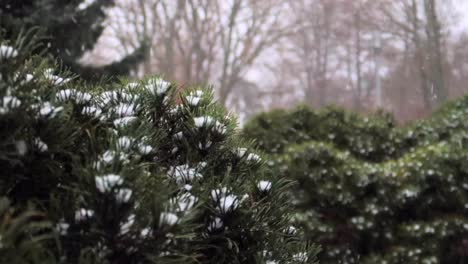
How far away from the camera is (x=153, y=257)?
4.08ft

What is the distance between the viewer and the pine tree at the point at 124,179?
123 centimetres

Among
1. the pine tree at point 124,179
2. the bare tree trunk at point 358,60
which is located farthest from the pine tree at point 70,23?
the bare tree trunk at point 358,60

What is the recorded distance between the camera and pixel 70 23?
9.23 m

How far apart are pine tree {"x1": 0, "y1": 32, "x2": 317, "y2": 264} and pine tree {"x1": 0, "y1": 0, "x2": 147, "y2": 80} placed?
635 centimetres

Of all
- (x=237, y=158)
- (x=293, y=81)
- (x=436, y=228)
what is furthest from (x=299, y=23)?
(x=237, y=158)

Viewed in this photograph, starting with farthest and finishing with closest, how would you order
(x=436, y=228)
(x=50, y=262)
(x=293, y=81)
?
(x=293, y=81), (x=436, y=228), (x=50, y=262)

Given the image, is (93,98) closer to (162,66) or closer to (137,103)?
(137,103)

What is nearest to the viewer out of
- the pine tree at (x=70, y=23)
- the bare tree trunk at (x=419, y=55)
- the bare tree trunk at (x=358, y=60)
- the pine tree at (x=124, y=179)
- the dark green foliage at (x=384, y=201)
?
the pine tree at (x=124, y=179)

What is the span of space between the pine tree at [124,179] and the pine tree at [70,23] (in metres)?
6.35

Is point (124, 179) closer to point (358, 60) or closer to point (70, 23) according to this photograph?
point (70, 23)

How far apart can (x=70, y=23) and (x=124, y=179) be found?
28.2 ft

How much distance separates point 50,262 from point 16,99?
40cm

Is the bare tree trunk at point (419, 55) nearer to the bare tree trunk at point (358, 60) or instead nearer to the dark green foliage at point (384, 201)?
the bare tree trunk at point (358, 60)

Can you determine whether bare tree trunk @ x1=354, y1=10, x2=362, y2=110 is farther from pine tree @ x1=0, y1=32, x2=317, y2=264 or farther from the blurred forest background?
pine tree @ x1=0, y1=32, x2=317, y2=264
